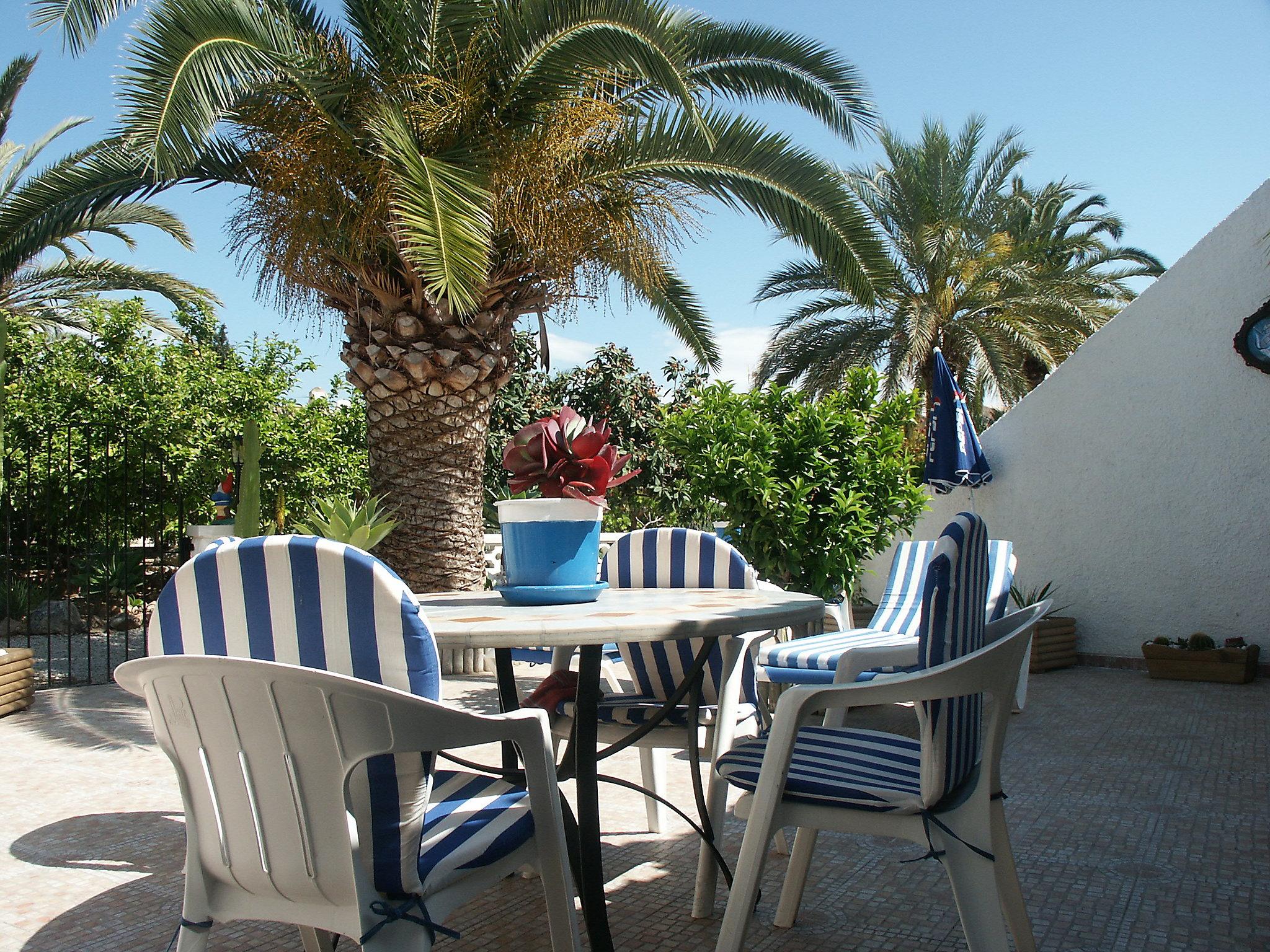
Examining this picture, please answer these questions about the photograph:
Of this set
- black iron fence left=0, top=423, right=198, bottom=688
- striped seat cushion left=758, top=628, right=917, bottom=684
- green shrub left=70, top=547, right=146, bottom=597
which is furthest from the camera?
green shrub left=70, top=547, right=146, bottom=597

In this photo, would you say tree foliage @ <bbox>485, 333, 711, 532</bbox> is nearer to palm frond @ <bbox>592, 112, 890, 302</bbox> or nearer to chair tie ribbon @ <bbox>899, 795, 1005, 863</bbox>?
palm frond @ <bbox>592, 112, 890, 302</bbox>

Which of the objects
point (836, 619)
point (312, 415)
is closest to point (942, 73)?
point (836, 619)

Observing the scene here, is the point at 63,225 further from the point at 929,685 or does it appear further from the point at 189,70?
the point at 929,685

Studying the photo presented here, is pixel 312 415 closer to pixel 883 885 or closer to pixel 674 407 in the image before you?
pixel 674 407

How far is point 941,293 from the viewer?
12.7 metres

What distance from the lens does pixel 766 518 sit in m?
5.58

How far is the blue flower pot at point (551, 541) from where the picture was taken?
2.38 meters

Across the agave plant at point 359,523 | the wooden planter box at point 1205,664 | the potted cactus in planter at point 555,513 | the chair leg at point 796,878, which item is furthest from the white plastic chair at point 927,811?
the wooden planter box at point 1205,664

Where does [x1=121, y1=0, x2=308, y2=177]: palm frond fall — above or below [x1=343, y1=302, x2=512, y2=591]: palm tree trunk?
above

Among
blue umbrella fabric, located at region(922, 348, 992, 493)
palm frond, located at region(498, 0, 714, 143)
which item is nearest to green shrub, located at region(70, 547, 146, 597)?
palm frond, located at region(498, 0, 714, 143)

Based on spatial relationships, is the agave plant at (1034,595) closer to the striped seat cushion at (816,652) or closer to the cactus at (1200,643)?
the cactus at (1200,643)

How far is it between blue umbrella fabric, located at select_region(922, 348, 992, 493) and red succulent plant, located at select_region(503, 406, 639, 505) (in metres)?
6.33

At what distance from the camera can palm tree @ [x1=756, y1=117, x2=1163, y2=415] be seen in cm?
1250

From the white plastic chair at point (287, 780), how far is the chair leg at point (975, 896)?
2.99ft
